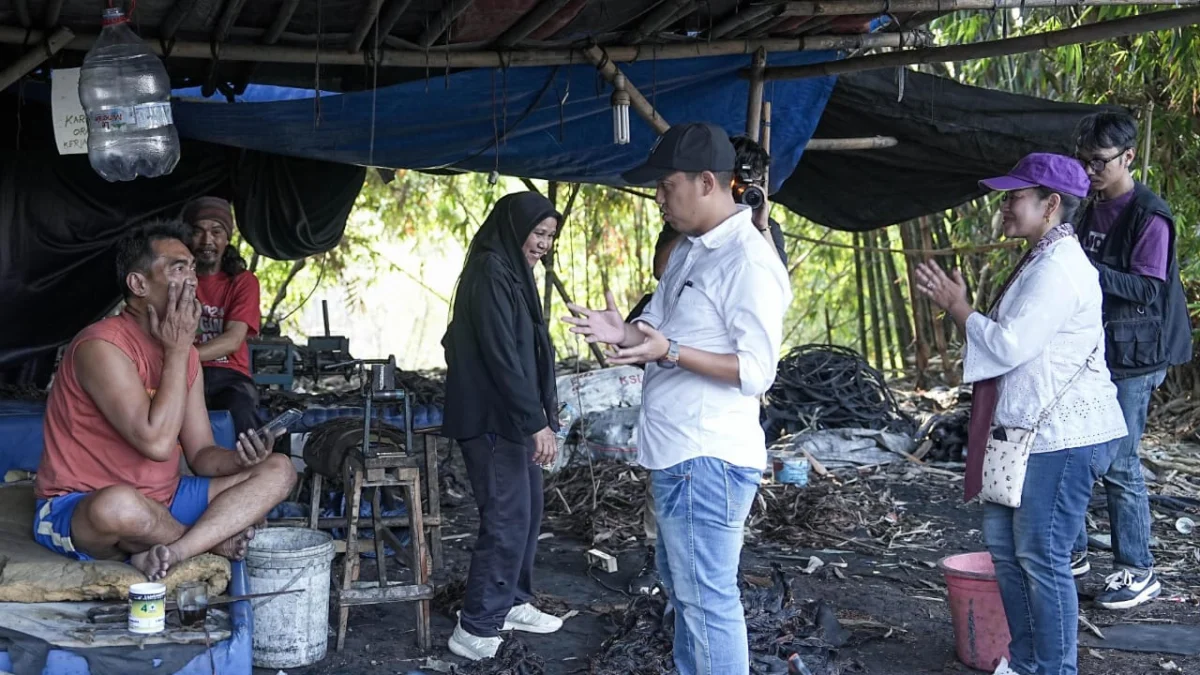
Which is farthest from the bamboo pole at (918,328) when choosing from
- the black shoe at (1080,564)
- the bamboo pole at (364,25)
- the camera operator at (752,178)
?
the bamboo pole at (364,25)

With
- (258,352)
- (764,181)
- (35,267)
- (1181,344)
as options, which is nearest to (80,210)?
(35,267)

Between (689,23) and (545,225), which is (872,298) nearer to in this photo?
(689,23)

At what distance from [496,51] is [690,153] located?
7.77 ft

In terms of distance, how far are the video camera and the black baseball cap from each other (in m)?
1.51

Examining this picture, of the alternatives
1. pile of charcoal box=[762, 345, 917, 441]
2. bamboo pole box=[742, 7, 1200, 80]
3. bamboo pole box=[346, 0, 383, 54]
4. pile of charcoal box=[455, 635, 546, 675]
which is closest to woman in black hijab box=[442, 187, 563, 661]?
pile of charcoal box=[455, 635, 546, 675]

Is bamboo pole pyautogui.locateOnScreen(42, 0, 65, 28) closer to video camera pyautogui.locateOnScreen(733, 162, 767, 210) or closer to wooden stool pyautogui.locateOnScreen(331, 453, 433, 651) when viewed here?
wooden stool pyautogui.locateOnScreen(331, 453, 433, 651)

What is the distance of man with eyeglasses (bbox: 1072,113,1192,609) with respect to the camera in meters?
4.78

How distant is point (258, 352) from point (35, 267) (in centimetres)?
141

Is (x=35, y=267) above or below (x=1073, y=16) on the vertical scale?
below

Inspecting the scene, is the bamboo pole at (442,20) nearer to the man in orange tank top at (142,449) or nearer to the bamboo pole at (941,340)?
the man in orange tank top at (142,449)

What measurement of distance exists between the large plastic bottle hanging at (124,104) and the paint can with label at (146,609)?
1.67 m

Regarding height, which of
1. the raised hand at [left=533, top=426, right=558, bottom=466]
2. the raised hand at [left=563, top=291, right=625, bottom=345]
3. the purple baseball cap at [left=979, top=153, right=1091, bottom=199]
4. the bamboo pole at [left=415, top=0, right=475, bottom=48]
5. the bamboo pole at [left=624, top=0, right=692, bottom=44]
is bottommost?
the raised hand at [left=533, top=426, right=558, bottom=466]

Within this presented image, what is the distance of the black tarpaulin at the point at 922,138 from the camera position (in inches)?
255

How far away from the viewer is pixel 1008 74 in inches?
385
